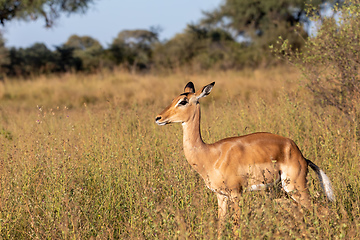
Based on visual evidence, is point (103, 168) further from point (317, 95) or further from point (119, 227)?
point (317, 95)

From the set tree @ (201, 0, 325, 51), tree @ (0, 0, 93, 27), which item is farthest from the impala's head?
tree @ (201, 0, 325, 51)

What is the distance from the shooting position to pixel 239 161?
426 centimetres

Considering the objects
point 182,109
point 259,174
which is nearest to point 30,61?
point 182,109

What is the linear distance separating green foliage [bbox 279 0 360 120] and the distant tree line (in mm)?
17406

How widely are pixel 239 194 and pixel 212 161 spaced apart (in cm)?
43

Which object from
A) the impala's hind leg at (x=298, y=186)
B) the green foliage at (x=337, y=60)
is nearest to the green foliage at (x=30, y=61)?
the green foliage at (x=337, y=60)

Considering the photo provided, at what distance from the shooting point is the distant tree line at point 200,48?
2812 centimetres

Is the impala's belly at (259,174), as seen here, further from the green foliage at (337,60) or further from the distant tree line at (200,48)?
the distant tree line at (200,48)

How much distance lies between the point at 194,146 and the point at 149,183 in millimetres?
591

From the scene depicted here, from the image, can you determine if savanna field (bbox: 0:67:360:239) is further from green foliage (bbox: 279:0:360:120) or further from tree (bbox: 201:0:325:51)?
tree (bbox: 201:0:325:51)

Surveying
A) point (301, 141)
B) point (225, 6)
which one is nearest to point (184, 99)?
point (301, 141)

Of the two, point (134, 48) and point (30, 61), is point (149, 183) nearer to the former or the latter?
point (30, 61)

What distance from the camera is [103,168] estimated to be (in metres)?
5.51

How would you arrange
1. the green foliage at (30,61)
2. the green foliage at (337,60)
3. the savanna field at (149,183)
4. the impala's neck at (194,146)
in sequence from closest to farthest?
1. the savanna field at (149,183)
2. the impala's neck at (194,146)
3. the green foliage at (337,60)
4. the green foliage at (30,61)
